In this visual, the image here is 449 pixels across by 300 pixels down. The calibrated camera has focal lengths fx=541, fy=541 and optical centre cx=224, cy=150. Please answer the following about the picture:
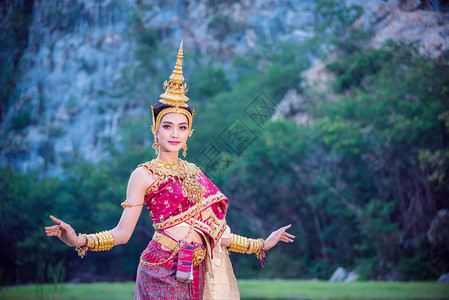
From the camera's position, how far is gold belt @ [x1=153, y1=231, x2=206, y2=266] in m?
2.68

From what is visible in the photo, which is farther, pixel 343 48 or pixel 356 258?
pixel 343 48

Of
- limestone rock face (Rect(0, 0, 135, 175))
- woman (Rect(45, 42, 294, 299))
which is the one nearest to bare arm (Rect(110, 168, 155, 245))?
woman (Rect(45, 42, 294, 299))

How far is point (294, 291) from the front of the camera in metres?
7.50

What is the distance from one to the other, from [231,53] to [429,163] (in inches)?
360

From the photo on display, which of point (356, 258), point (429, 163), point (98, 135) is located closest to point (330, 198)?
point (356, 258)

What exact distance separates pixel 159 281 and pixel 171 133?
75cm

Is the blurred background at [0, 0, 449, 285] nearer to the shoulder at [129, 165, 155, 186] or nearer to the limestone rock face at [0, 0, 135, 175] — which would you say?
the limestone rock face at [0, 0, 135, 175]

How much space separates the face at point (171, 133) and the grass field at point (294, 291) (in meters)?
4.64

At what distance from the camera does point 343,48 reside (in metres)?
14.0

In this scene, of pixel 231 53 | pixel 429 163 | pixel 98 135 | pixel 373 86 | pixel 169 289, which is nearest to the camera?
pixel 169 289

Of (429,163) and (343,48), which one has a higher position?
(343,48)

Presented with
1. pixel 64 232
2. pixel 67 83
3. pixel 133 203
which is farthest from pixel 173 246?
pixel 67 83

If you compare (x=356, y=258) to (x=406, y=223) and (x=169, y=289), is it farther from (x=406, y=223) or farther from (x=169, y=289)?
(x=169, y=289)

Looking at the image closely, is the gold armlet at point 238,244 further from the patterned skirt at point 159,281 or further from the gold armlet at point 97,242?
the gold armlet at point 97,242
